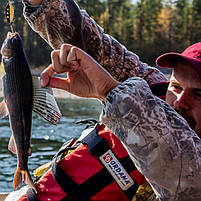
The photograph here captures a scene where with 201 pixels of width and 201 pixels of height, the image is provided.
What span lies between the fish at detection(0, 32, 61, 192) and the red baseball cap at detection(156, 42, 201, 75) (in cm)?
53

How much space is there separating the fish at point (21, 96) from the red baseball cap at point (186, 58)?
0.53 meters

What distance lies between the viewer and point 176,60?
1.70 metres

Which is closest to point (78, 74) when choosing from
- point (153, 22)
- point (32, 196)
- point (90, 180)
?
point (90, 180)

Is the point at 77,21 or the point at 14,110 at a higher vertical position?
the point at 77,21

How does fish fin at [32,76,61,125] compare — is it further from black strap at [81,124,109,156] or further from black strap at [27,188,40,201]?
black strap at [27,188,40,201]

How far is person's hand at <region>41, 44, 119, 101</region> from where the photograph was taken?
1240 mm

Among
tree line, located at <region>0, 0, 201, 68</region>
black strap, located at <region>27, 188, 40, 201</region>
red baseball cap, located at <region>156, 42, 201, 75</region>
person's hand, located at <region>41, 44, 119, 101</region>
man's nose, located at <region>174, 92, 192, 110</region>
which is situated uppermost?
person's hand, located at <region>41, 44, 119, 101</region>

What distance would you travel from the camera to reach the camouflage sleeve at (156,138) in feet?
4.18

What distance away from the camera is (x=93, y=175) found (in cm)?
197

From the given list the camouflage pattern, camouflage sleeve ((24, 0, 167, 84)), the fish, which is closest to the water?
→ camouflage sleeve ((24, 0, 167, 84))

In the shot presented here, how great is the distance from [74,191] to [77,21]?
87 cm

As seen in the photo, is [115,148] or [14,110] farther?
[115,148]

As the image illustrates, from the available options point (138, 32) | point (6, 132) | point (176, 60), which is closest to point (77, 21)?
point (176, 60)

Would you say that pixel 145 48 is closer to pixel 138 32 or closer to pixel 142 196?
pixel 138 32
